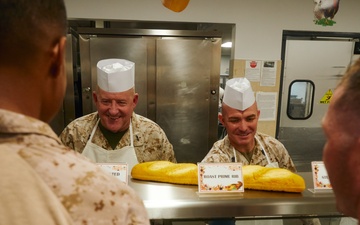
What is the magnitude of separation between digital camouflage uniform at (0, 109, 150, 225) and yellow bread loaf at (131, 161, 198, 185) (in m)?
0.52

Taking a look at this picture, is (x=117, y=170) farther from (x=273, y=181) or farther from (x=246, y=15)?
(x=246, y=15)

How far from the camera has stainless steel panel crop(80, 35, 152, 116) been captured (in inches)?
119

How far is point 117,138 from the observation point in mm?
1835

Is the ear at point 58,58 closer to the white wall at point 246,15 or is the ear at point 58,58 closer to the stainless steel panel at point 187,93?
the stainless steel panel at point 187,93

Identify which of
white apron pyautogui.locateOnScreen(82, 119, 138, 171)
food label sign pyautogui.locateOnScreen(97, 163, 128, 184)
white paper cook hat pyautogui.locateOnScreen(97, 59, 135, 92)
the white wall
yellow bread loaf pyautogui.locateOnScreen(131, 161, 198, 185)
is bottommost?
white apron pyautogui.locateOnScreen(82, 119, 138, 171)

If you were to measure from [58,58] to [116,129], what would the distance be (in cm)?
127

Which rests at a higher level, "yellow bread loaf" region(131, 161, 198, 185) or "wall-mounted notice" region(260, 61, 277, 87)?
"wall-mounted notice" region(260, 61, 277, 87)

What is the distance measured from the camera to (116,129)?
1.78 m

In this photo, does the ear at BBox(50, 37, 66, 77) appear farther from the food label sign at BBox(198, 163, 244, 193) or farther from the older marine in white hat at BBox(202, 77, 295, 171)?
the older marine in white hat at BBox(202, 77, 295, 171)

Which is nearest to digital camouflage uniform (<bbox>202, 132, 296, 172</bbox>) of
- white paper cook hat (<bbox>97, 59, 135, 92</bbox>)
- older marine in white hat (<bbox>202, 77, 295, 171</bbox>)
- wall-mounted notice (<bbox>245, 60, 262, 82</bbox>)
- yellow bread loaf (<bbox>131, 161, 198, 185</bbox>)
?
older marine in white hat (<bbox>202, 77, 295, 171</bbox>)

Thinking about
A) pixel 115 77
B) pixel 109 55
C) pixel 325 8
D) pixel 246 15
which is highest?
pixel 246 15

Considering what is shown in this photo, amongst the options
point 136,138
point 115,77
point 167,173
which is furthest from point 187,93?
point 167,173

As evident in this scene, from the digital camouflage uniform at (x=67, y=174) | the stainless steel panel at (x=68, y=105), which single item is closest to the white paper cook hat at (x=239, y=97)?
Result: the digital camouflage uniform at (x=67, y=174)

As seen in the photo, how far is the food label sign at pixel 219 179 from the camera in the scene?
0.97m
